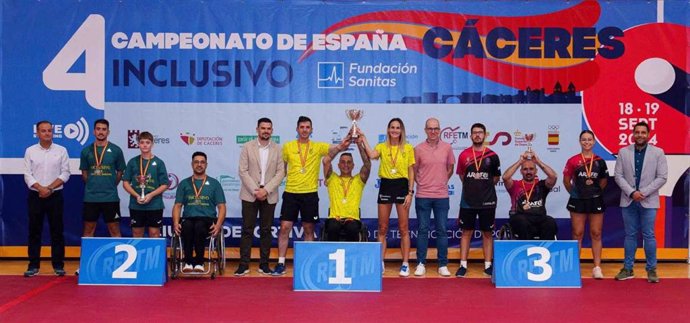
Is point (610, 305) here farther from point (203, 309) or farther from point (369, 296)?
point (203, 309)

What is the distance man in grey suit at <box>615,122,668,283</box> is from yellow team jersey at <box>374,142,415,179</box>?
215cm

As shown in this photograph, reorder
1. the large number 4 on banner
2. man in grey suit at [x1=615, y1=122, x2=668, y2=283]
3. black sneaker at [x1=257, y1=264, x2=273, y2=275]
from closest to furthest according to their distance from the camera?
man in grey suit at [x1=615, y1=122, x2=668, y2=283] < black sneaker at [x1=257, y1=264, x2=273, y2=275] < the large number 4 on banner

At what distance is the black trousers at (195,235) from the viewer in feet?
27.7

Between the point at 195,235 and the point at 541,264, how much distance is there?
3449 mm

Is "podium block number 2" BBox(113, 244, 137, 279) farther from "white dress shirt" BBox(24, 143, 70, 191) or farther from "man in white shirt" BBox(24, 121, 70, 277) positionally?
"white dress shirt" BBox(24, 143, 70, 191)

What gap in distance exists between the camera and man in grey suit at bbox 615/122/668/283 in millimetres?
8359

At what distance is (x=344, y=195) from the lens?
8.64 meters

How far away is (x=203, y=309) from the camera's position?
689 cm

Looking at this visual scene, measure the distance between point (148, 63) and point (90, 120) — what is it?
38.1 inches

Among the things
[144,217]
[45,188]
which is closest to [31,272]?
[45,188]

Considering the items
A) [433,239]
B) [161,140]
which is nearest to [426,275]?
[433,239]

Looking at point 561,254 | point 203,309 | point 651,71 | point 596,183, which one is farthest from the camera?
point 651,71

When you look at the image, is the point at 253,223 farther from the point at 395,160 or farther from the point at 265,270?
the point at 395,160

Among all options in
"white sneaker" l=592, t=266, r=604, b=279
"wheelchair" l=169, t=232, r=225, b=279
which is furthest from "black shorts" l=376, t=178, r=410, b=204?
"white sneaker" l=592, t=266, r=604, b=279
